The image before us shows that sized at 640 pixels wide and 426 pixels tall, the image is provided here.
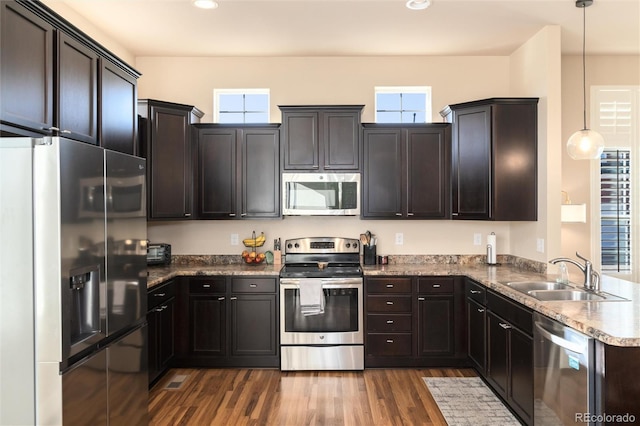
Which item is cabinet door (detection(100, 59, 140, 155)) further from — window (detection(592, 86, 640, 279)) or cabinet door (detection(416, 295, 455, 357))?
window (detection(592, 86, 640, 279))

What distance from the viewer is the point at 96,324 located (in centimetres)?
199

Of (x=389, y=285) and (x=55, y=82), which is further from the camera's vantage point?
(x=389, y=285)

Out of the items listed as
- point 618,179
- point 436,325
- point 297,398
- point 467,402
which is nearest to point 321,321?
point 297,398

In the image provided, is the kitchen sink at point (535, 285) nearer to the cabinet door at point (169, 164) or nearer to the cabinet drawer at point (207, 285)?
the cabinet drawer at point (207, 285)

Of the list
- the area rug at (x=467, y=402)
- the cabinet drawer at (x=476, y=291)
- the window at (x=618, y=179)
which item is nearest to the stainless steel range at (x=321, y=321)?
the area rug at (x=467, y=402)

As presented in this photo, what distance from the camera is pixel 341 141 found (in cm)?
403

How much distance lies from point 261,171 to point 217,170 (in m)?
0.46

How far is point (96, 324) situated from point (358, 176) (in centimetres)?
271

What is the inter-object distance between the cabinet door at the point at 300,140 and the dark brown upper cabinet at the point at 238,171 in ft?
0.38

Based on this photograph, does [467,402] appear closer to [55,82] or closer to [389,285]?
[389,285]

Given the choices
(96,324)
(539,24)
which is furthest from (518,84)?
(96,324)

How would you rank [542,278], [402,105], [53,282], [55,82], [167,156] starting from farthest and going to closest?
1. [402,105]
2. [167,156]
3. [542,278]
4. [55,82]
5. [53,282]

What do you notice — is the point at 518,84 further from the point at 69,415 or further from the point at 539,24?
the point at 69,415

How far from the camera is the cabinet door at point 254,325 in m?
3.75
